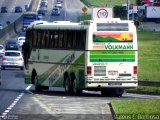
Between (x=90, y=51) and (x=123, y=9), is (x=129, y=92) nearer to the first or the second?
(x=90, y=51)

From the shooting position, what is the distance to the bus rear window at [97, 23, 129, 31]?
37094mm

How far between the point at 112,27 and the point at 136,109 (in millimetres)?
11045

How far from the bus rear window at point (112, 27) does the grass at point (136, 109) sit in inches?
299

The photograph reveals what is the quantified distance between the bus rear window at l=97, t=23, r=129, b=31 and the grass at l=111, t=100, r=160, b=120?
7.61 m

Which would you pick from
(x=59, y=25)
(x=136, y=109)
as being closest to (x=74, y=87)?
(x=59, y=25)

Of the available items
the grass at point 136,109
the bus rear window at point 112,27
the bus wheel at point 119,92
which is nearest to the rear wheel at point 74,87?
the bus wheel at point 119,92

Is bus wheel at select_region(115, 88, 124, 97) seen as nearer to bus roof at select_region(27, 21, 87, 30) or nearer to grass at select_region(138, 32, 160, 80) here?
bus roof at select_region(27, 21, 87, 30)

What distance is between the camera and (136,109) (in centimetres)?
2644

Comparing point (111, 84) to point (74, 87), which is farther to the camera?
point (74, 87)

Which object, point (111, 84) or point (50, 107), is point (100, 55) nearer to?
point (111, 84)

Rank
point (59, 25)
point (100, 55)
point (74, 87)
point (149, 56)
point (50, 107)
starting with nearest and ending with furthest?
point (50, 107) → point (100, 55) → point (74, 87) → point (59, 25) → point (149, 56)

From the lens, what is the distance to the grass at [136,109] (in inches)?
944

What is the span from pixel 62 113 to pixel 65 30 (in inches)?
480

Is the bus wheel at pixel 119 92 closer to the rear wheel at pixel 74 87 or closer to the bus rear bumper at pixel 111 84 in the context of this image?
the bus rear bumper at pixel 111 84
